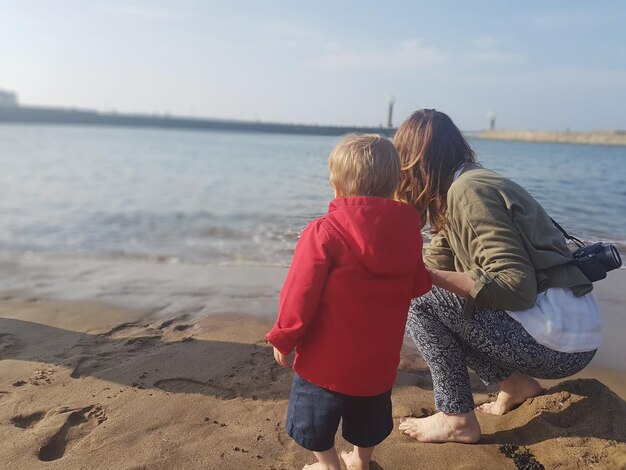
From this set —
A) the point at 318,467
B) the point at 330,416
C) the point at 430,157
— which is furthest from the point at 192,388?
the point at 430,157

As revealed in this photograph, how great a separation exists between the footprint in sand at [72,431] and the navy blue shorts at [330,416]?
1019 millimetres

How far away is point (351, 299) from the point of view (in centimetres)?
178

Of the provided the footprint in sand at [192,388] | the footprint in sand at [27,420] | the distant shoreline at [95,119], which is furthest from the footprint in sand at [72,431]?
the distant shoreline at [95,119]

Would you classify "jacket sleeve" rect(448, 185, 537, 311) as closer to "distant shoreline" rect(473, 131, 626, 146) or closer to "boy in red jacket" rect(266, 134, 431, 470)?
"boy in red jacket" rect(266, 134, 431, 470)

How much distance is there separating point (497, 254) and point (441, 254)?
1.56 ft

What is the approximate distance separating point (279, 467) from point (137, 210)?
8.57 m

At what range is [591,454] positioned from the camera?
1.99 meters

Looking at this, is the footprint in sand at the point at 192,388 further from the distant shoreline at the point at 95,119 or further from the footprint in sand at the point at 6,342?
the distant shoreline at the point at 95,119

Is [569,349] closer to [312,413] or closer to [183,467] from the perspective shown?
[312,413]

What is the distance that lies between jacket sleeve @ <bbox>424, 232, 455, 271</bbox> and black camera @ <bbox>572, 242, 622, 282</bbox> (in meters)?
0.53

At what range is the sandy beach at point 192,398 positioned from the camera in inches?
84.4

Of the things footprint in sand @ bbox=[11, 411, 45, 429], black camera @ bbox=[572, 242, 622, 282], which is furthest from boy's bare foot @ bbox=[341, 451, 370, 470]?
footprint in sand @ bbox=[11, 411, 45, 429]

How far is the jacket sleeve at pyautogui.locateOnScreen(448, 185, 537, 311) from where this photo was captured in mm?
1947

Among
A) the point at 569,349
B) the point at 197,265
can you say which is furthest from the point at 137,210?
the point at 569,349
